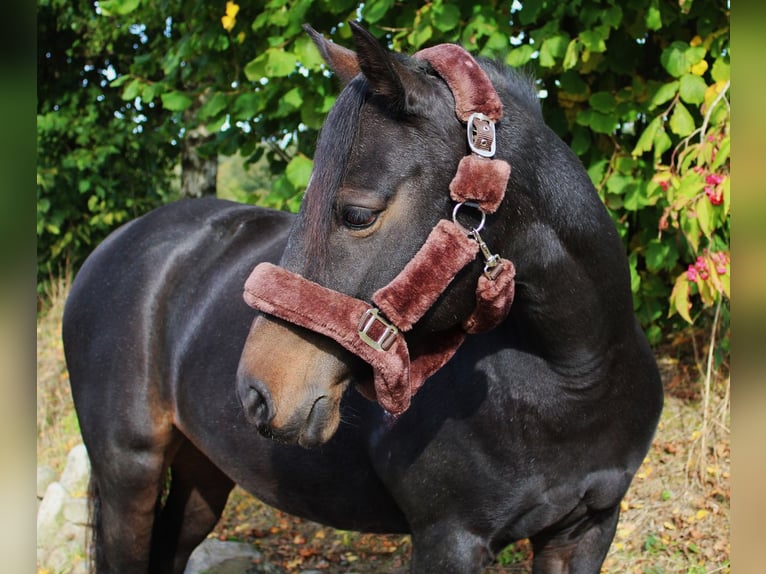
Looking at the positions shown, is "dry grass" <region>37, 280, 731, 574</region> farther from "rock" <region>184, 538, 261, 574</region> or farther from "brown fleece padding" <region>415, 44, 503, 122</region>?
"brown fleece padding" <region>415, 44, 503, 122</region>

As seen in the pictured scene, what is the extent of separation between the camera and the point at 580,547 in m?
2.33

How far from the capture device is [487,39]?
3992 mm

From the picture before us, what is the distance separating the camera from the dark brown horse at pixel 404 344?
1.66 meters

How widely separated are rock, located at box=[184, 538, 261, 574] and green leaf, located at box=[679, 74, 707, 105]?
3181 mm

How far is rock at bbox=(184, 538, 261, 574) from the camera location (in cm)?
409

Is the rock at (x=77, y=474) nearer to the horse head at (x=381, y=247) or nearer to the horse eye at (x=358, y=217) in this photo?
the horse head at (x=381, y=247)

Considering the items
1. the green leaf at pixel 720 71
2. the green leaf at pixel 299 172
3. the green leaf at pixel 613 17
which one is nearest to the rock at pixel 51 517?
the green leaf at pixel 299 172

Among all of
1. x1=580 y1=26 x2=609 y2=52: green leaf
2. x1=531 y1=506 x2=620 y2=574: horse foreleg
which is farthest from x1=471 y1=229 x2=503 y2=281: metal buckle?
x1=580 y1=26 x2=609 y2=52: green leaf

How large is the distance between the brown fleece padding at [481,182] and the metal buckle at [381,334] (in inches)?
11.7

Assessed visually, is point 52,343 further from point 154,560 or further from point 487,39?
point 487,39

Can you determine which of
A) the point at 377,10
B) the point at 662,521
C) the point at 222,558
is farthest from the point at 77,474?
the point at 662,521
